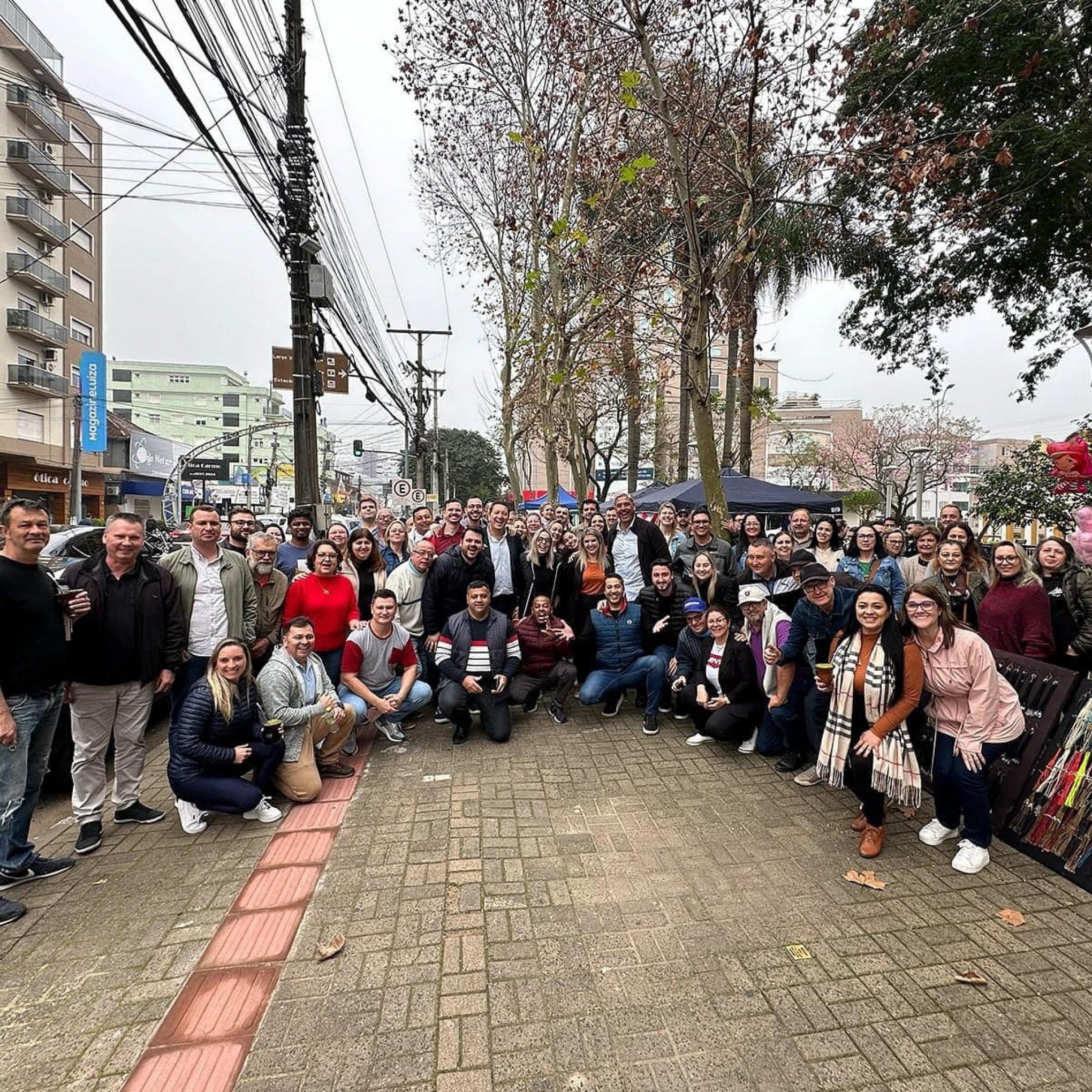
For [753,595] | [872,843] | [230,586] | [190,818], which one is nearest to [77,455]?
[230,586]

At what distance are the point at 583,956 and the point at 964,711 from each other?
2.39m

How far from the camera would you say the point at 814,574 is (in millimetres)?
4266

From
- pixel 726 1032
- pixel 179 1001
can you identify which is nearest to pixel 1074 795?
pixel 726 1032

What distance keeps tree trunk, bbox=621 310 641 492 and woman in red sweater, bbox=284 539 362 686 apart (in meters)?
6.16

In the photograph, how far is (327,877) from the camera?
330 centimetres

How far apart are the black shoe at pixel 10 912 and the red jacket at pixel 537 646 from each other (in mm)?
3569

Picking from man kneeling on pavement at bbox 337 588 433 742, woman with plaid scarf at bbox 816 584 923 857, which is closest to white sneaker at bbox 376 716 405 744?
man kneeling on pavement at bbox 337 588 433 742

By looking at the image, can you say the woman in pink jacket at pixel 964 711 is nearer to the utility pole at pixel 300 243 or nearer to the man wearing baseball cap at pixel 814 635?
the man wearing baseball cap at pixel 814 635

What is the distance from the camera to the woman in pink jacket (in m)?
3.36

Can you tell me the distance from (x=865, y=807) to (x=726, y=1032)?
5.85ft

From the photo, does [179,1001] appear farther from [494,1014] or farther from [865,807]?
[865,807]

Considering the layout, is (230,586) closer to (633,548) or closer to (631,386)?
(633,548)

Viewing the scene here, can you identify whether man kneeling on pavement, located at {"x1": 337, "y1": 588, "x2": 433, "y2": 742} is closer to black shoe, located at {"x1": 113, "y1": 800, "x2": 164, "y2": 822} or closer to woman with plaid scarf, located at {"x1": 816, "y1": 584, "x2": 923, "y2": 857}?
black shoe, located at {"x1": 113, "y1": 800, "x2": 164, "y2": 822}

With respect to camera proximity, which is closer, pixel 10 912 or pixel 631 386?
pixel 10 912
